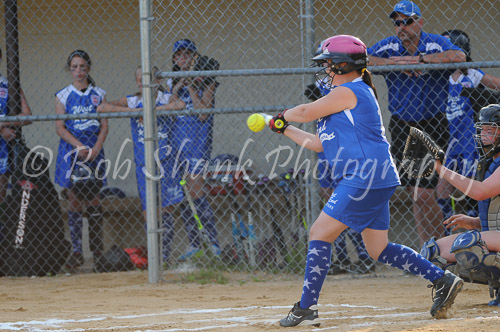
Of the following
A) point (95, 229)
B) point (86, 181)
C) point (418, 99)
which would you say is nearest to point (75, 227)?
point (95, 229)

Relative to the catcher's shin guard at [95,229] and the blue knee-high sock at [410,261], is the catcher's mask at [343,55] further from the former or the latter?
the catcher's shin guard at [95,229]

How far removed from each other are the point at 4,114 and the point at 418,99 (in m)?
3.98

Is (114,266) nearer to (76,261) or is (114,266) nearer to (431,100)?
(76,261)

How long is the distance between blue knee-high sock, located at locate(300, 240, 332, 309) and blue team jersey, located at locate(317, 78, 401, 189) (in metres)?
0.38

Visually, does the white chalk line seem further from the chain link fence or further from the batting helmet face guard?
the batting helmet face guard

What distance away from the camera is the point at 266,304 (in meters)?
5.15

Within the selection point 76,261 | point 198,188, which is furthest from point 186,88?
point 76,261

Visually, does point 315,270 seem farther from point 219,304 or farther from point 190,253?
point 190,253

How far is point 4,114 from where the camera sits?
724cm

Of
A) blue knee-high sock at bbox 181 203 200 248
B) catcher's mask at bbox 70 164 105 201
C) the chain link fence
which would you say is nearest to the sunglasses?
the chain link fence

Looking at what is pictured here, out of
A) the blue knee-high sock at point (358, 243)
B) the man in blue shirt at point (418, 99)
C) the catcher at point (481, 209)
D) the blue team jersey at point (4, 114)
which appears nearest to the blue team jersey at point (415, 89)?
the man in blue shirt at point (418, 99)

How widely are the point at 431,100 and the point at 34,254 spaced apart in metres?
3.99

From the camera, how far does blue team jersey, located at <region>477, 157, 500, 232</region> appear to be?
4441mm

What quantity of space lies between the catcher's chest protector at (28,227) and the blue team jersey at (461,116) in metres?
3.83
